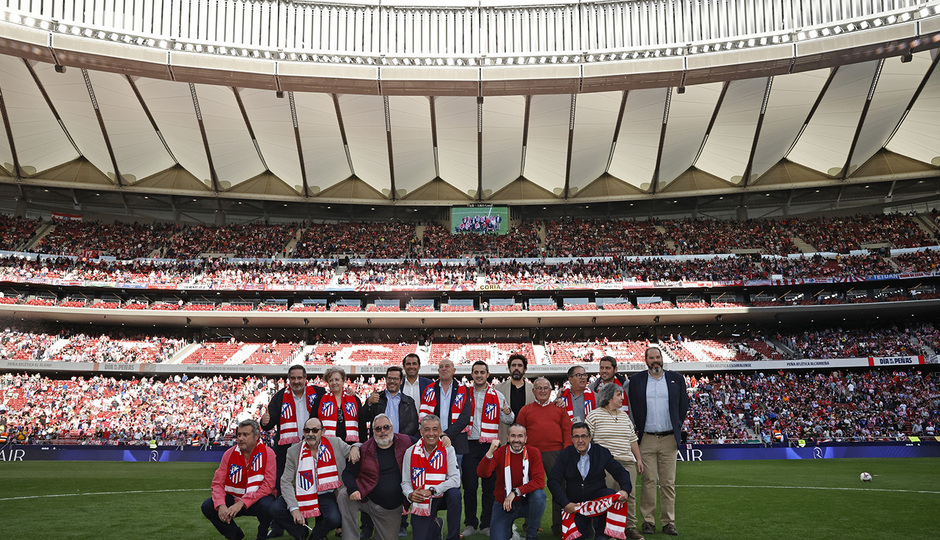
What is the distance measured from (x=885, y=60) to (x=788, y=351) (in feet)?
52.8

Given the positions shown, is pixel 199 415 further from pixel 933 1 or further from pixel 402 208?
pixel 933 1

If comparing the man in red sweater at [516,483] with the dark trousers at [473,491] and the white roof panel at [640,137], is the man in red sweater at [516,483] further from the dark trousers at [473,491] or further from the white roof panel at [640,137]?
the white roof panel at [640,137]

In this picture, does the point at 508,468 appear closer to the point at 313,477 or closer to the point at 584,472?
the point at 584,472

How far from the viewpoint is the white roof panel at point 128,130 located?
36.0 meters

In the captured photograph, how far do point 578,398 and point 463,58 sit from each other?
93.4ft

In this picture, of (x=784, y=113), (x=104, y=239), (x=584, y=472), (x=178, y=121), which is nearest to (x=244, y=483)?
(x=584, y=472)

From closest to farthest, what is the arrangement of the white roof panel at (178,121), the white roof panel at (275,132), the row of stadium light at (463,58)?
the row of stadium light at (463,58) → the white roof panel at (178,121) → the white roof panel at (275,132)

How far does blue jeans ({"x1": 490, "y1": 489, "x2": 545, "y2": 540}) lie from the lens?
7.14 metres

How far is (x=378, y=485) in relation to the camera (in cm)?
726

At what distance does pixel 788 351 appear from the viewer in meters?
38.6

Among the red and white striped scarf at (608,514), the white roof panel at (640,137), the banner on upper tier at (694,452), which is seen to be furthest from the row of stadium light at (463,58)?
the red and white striped scarf at (608,514)

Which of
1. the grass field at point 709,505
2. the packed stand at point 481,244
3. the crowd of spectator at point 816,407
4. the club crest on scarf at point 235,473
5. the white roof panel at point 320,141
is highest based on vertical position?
the white roof panel at point 320,141

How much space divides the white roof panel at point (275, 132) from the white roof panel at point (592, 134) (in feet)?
55.3

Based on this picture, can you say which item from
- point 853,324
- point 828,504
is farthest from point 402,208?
point 828,504
